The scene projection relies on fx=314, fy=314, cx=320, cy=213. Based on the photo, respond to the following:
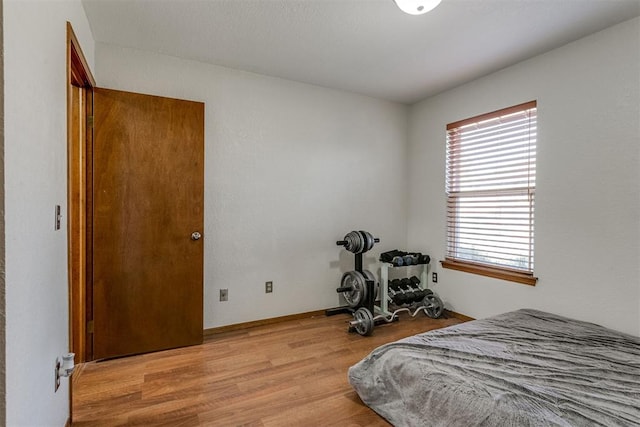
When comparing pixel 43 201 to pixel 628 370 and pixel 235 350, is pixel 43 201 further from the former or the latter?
pixel 628 370

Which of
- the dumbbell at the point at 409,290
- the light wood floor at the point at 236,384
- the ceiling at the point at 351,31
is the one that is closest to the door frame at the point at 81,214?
the light wood floor at the point at 236,384

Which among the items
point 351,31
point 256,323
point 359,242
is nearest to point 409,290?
point 359,242

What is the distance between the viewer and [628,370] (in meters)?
1.66

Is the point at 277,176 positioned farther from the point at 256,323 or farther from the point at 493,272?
the point at 493,272

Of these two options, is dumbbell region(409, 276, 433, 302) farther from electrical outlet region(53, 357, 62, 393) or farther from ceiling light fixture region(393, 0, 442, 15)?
electrical outlet region(53, 357, 62, 393)

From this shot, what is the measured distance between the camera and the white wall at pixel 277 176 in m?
2.95

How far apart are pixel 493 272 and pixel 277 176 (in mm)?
2350

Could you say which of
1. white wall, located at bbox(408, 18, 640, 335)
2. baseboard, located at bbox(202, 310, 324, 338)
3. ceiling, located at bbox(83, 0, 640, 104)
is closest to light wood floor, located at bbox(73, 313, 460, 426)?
baseboard, located at bbox(202, 310, 324, 338)

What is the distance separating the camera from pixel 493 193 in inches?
122

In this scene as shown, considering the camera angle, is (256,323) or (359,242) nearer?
(256,323)

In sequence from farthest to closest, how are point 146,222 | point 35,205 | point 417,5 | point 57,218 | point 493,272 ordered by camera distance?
point 493,272, point 146,222, point 417,5, point 57,218, point 35,205

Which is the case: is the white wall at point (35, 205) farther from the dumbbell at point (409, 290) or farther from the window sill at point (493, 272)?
the window sill at point (493, 272)

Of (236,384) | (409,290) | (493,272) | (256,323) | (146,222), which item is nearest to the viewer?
(236,384)

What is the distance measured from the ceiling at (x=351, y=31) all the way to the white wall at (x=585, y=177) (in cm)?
20
